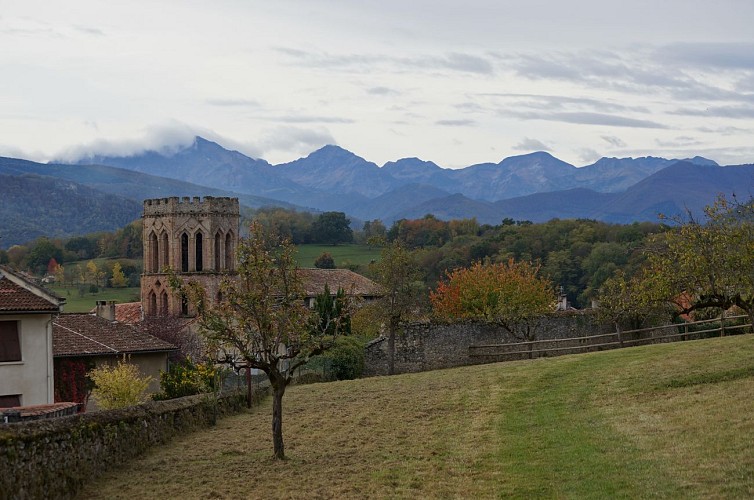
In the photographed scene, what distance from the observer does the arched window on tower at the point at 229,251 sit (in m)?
92.1

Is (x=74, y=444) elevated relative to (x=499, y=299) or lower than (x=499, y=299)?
lower

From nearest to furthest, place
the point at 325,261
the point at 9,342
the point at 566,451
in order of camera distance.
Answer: the point at 566,451 < the point at 9,342 < the point at 325,261

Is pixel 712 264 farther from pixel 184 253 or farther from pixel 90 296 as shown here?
pixel 90 296

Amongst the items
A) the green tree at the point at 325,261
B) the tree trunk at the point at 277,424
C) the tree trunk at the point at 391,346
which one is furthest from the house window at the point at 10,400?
the green tree at the point at 325,261

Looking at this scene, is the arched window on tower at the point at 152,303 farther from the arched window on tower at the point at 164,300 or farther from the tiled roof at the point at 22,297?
the tiled roof at the point at 22,297

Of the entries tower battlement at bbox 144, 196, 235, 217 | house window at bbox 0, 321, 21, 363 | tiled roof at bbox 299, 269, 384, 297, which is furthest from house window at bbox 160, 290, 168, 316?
house window at bbox 0, 321, 21, 363

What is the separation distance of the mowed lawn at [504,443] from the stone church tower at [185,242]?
57665 millimetres

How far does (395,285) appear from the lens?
5262 cm

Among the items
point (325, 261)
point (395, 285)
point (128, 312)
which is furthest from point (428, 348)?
point (325, 261)

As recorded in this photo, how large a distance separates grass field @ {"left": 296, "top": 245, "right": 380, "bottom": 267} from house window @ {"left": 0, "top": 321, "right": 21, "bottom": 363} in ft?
369

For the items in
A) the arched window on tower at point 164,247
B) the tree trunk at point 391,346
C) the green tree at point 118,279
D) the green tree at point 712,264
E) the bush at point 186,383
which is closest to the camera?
the green tree at point 712,264

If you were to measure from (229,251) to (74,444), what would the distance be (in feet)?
245

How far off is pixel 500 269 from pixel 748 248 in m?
34.2

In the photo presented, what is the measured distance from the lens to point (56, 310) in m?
31.7
